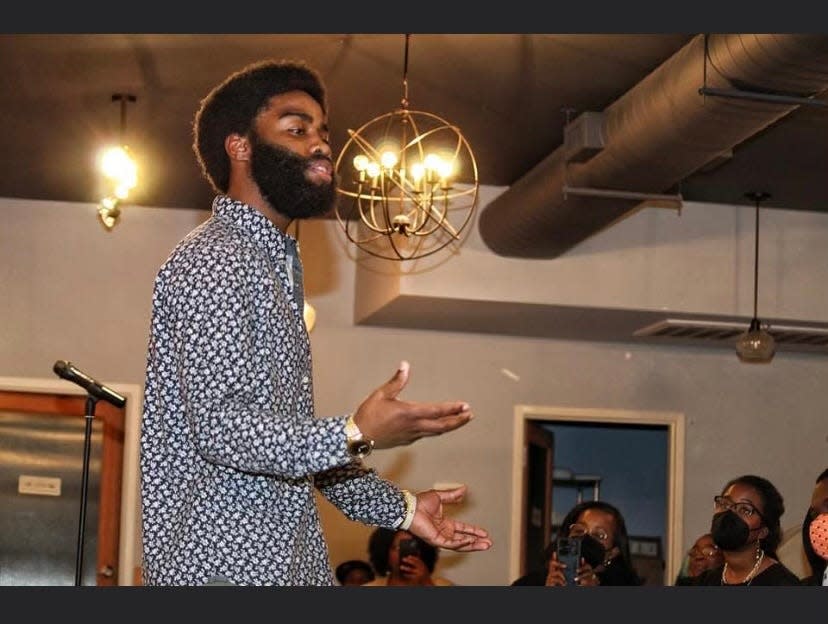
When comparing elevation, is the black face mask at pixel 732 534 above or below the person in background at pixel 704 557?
above

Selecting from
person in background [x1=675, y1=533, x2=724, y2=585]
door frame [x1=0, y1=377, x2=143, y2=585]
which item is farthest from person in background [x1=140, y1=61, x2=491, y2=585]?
door frame [x1=0, y1=377, x2=143, y2=585]

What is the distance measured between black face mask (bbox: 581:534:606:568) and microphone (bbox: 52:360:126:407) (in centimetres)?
202

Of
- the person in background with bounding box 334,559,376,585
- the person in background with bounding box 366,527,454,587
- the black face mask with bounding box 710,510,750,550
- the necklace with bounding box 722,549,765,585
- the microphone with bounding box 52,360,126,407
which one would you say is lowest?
the person in background with bounding box 334,559,376,585

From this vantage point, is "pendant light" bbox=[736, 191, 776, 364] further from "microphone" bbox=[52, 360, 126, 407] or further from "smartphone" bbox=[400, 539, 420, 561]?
"microphone" bbox=[52, 360, 126, 407]

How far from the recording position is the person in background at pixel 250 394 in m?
1.60

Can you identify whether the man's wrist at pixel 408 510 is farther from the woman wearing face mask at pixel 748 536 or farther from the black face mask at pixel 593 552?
the black face mask at pixel 593 552

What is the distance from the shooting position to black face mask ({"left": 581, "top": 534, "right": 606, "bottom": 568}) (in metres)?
5.03

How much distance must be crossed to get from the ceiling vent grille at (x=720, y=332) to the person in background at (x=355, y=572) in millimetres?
1874

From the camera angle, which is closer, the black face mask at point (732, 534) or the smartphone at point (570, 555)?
the black face mask at point (732, 534)

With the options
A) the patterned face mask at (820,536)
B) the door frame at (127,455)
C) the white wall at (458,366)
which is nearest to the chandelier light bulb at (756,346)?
the white wall at (458,366)

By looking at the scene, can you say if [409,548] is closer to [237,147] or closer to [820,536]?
[820,536]

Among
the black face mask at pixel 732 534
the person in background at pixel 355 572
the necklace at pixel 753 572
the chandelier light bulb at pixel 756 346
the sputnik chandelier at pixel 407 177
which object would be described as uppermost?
the sputnik chandelier at pixel 407 177

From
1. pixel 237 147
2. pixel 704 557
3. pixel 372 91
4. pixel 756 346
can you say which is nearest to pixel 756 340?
pixel 756 346
